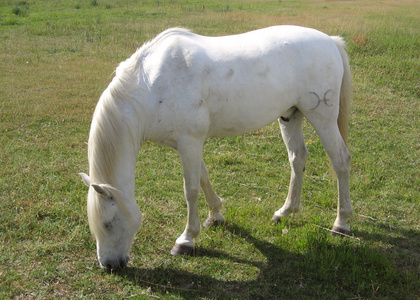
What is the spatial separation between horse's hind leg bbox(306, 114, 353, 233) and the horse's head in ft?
5.94

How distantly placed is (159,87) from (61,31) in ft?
35.6

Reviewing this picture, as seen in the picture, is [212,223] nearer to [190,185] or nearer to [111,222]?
[190,185]

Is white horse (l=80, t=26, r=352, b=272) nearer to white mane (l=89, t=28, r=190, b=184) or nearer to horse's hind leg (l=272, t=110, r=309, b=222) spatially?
white mane (l=89, t=28, r=190, b=184)

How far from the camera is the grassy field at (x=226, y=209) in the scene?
10.0 ft

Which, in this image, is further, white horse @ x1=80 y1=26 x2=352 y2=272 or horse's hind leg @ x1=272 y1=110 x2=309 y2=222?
horse's hind leg @ x1=272 y1=110 x2=309 y2=222

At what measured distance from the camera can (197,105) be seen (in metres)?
3.05

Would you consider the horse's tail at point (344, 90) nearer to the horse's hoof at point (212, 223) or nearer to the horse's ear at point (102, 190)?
the horse's hoof at point (212, 223)

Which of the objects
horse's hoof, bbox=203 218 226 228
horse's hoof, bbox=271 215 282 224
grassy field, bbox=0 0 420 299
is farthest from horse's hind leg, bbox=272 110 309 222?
horse's hoof, bbox=203 218 226 228

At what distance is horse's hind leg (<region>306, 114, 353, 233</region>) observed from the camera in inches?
140

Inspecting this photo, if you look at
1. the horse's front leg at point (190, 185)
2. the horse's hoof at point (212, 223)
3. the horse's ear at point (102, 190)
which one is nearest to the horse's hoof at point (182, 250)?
the horse's front leg at point (190, 185)

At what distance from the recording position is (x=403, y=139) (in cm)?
565

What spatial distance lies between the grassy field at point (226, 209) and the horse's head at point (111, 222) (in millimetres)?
229

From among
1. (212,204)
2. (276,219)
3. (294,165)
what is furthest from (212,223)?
(294,165)

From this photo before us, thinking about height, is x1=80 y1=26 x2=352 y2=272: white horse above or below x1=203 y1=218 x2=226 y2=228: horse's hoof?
above
